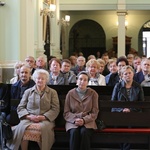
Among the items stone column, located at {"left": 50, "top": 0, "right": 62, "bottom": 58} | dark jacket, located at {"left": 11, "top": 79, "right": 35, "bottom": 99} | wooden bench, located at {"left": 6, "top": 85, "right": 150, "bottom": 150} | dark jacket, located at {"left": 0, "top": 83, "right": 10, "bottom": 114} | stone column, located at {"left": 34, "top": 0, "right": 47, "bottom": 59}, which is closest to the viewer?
wooden bench, located at {"left": 6, "top": 85, "right": 150, "bottom": 150}

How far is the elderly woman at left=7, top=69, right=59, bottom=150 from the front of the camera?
6266 mm

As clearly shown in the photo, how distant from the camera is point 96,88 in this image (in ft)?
25.5

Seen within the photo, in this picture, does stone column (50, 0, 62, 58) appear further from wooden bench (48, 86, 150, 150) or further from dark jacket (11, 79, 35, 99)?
wooden bench (48, 86, 150, 150)

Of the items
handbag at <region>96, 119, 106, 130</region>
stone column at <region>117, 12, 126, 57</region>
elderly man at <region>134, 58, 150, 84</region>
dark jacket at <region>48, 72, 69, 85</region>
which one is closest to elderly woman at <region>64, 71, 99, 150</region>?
handbag at <region>96, 119, 106, 130</region>

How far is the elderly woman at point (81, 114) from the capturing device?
6.25 meters

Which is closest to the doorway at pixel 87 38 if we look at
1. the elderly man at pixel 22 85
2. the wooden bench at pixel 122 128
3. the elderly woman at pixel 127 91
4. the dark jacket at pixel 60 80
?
the dark jacket at pixel 60 80

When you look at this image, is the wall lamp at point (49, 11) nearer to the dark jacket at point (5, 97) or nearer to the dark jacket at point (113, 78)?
the dark jacket at point (113, 78)

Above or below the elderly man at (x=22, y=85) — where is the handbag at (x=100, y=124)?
below

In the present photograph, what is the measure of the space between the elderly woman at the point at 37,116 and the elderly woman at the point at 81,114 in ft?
0.80

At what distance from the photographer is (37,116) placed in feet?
21.2

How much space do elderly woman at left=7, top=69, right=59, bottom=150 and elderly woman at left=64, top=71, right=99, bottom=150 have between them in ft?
0.80

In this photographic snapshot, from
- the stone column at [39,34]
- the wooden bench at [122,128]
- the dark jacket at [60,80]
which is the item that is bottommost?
the wooden bench at [122,128]

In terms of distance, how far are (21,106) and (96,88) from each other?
1.75m

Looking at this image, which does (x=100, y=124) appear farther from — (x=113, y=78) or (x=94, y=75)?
(x=113, y=78)
